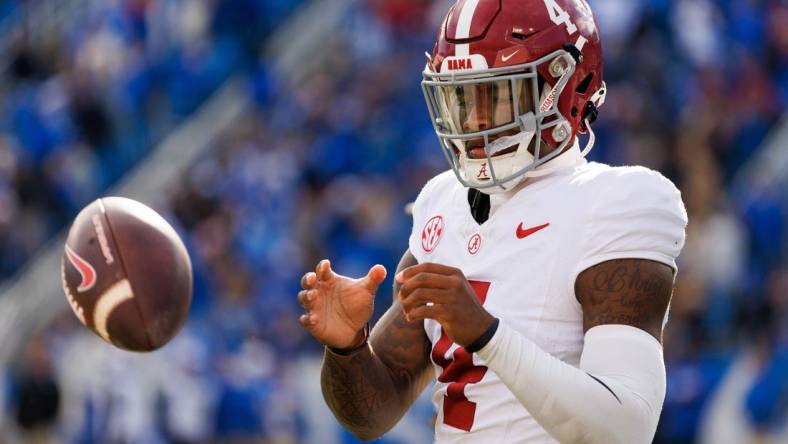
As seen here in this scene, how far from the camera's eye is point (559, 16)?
3.03 meters

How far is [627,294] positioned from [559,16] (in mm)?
660

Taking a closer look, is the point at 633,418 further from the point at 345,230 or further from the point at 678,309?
the point at 345,230

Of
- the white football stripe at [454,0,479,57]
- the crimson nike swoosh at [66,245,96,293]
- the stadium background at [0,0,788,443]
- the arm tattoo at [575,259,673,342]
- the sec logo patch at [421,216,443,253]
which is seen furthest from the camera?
the stadium background at [0,0,788,443]

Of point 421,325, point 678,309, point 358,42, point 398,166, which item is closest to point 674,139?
point 678,309

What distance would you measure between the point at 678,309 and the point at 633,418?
5.13 metres

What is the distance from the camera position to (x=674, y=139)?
8367 millimetres

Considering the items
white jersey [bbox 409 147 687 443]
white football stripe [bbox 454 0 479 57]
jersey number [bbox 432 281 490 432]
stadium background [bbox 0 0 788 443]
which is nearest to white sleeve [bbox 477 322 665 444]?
white jersey [bbox 409 147 687 443]

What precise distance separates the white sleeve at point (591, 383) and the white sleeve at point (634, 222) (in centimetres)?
16

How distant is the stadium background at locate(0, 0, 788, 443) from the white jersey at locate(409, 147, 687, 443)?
4.34 metres

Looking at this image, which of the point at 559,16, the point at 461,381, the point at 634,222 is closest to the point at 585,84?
the point at 559,16

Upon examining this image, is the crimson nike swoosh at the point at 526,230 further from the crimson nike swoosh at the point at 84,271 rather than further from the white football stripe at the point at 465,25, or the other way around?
the crimson nike swoosh at the point at 84,271

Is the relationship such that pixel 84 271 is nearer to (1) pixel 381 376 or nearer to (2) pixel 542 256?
(1) pixel 381 376

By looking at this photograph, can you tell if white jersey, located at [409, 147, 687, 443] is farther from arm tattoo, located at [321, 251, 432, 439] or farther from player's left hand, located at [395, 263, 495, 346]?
player's left hand, located at [395, 263, 495, 346]

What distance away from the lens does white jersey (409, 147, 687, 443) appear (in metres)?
2.78
